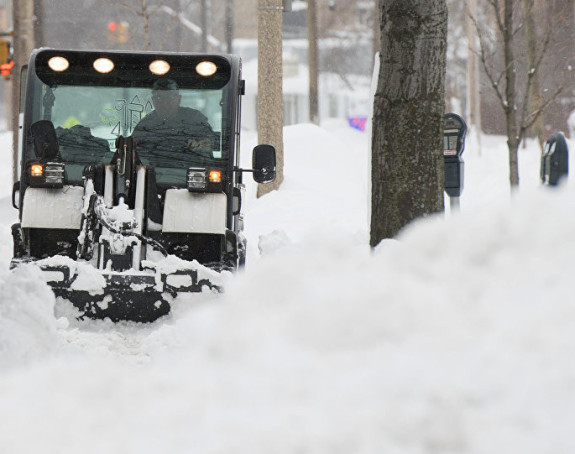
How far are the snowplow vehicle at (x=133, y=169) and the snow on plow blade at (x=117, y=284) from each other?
0.01 m

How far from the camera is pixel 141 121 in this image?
7.98 metres

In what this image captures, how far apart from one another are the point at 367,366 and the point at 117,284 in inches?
146

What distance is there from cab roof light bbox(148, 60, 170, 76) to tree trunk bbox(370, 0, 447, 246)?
5.74 ft

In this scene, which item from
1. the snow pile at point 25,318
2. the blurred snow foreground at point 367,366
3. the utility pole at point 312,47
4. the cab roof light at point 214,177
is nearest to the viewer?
the blurred snow foreground at point 367,366

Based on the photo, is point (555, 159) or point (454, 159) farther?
point (454, 159)

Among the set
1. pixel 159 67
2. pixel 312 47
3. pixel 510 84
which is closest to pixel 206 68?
pixel 159 67

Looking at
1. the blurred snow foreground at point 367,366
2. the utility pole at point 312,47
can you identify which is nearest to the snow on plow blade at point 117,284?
the blurred snow foreground at point 367,366

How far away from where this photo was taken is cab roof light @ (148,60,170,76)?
314 inches

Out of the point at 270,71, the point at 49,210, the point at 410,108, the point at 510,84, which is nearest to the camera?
the point at 410,108

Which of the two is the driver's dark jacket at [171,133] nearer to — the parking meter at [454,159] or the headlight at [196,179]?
the headlight at [196,179]

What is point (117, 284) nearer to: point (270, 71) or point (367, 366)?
point (367, 366)

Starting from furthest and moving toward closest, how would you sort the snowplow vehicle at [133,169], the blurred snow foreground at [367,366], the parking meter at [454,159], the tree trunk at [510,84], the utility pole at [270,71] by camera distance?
the utility pole at [270,71] → the tree trunk at [510,84] → the parking meter at [454,159] → the snowplow vehicle at [133,169] → the blurred snow foreground at [367,366]

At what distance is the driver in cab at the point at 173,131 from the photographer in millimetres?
7977

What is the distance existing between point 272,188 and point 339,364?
43.8ft
